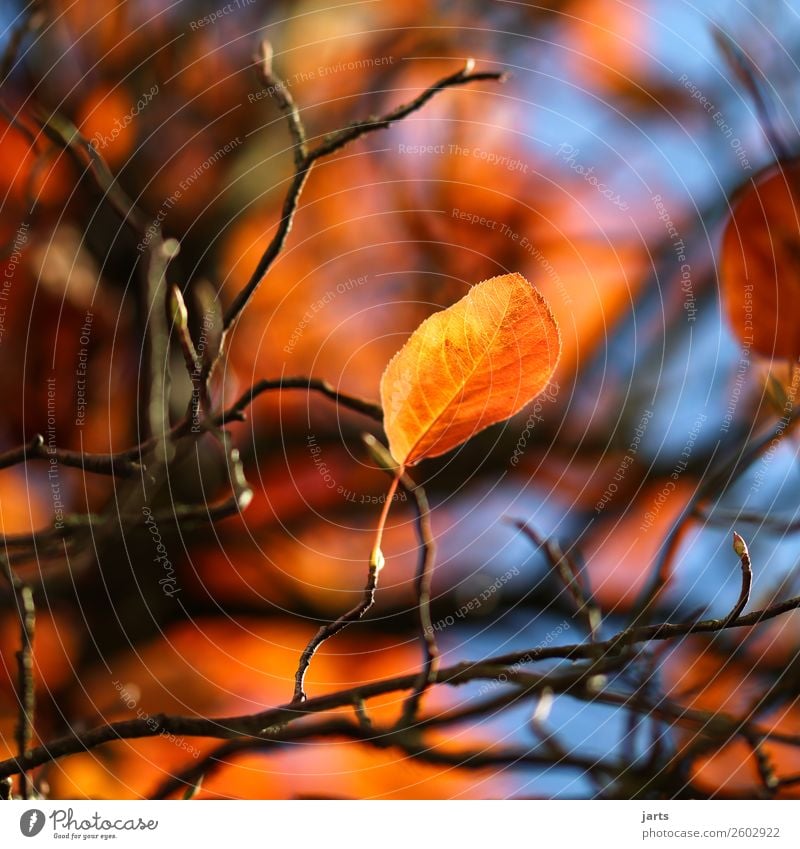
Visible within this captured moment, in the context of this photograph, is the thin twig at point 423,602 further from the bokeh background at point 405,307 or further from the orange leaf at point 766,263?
the orange leaf at point 766,263

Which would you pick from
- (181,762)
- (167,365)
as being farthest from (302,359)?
(181,762)

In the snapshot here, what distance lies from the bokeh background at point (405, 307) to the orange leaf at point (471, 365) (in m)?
0.08

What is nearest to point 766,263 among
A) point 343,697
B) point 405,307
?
point 405,307

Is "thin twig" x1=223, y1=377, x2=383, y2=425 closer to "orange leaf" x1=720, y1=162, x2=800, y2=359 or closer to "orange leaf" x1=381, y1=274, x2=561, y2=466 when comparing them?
"orange leaf" x1=381, y1=274, x2=561, y2=466

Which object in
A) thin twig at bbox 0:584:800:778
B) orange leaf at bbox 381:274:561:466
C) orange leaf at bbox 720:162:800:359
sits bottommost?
thin twig at bbox 0:584:800:778

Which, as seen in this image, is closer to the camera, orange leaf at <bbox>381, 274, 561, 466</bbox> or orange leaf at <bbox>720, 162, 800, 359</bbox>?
orange leaf at <bbox>381, 274, 561, 466</bbox>

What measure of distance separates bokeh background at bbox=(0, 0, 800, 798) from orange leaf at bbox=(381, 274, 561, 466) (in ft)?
0.25

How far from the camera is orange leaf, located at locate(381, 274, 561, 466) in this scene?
0.90ft

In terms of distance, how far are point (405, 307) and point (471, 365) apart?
0.35 feet

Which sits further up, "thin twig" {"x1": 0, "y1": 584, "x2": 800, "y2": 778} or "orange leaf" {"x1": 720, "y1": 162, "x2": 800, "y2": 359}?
"orange leaf" {"x1": 720, "y1": 162, "x2": 800, "y2": 359}

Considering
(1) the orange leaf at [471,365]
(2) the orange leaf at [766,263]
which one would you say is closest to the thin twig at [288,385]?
(1) the orange leaf at [471,365]

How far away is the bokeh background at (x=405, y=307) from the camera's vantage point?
14.2 inches

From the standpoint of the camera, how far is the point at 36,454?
1.08 ft

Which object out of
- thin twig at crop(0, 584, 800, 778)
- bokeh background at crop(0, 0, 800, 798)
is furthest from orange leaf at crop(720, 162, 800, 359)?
thin twig at crop(0, 584, 800, 778)
